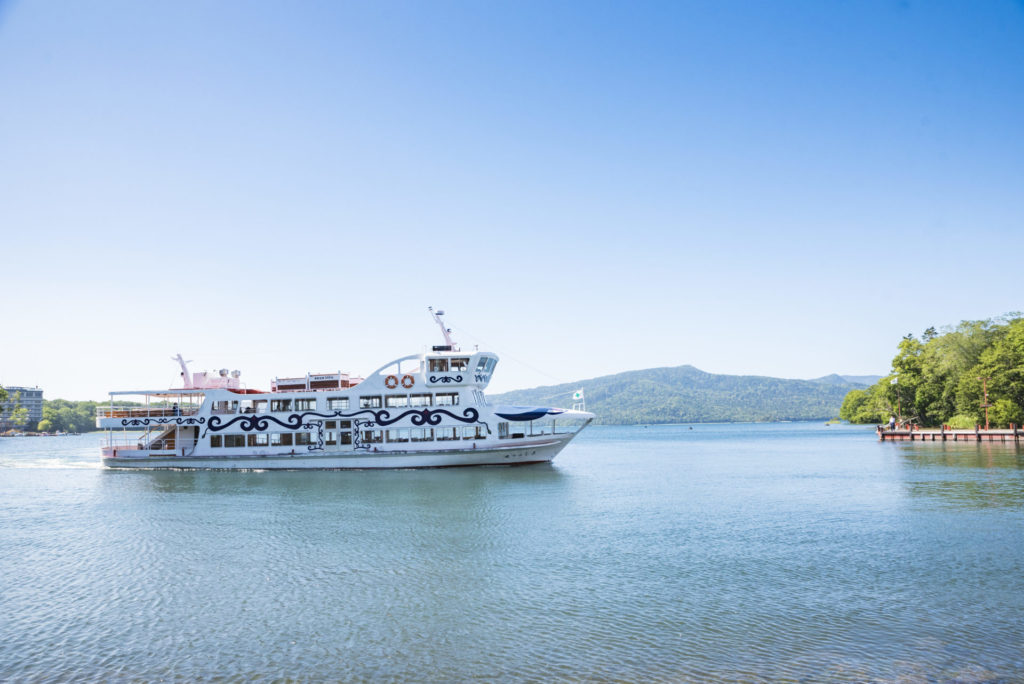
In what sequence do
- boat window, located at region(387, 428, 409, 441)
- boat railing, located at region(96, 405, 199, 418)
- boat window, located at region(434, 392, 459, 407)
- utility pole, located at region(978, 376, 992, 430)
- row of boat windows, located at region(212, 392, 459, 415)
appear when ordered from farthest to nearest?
utility pole, located at region(978, 376, 992, 430), boat railing, located at region(96, 405, 199, 418), boat window, located at region(387, 428, 409, 441), row of boat windows, located at region(212, 392, 459, 415), boat window, located at region(434, 392, 459, 407)

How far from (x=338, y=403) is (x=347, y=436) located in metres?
2.51

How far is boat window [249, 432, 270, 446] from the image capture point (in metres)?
48.2

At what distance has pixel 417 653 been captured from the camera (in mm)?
12648

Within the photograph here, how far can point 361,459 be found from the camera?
4591 cm

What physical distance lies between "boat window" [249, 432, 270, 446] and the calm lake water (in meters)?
13.8

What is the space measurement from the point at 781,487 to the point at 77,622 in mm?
34246

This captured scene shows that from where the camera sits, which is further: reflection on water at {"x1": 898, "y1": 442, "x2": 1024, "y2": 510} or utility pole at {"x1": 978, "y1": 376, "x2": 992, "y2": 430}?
utility pole at {"x1": 978, "y1": 376, "x2": 992, "y2": 430}

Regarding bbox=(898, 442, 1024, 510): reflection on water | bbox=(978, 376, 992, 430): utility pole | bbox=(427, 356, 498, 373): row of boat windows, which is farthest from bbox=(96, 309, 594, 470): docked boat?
bbox=(978, 376, 992, 430): utility pole

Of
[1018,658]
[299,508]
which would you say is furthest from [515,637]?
[299,508]

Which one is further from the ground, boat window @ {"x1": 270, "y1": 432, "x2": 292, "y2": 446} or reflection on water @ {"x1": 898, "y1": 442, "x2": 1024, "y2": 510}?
boat window @ {"x1": 270, "y1": 432, "x2": 292, "y2": 446}

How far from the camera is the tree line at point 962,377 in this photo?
224ft

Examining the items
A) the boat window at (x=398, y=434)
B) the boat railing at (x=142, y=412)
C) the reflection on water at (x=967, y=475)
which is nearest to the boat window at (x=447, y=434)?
the boat window at (x=398, y=434)

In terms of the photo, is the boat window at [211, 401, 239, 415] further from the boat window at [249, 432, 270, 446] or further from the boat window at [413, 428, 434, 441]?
the boat window at [413, 428, 434, 441]

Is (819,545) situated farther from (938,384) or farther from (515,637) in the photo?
(938,384)
